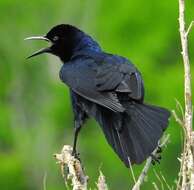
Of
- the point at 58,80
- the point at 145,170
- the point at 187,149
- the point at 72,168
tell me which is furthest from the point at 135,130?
the point at 58,80

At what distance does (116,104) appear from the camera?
7.19 metres

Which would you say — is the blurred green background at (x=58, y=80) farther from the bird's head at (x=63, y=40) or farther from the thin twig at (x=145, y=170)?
the thin twig at (x=145, y=170)

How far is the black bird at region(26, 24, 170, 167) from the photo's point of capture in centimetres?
703

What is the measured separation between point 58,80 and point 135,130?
24.1m

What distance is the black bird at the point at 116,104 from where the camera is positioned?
23.1 feet

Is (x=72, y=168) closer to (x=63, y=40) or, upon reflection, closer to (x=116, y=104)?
(x=116, y=104)

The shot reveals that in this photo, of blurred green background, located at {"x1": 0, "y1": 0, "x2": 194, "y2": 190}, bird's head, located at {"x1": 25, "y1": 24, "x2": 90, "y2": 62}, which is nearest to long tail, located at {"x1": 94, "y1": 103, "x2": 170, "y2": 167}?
bird's head, located at {"x1": 25, "y1": 24, "x2": 90, "y2": 62}

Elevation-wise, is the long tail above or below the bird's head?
below

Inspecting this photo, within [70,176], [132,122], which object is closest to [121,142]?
[132,122]

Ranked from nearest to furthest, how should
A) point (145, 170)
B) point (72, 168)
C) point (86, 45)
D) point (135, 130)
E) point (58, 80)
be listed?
point (145, 170)
point (72, 168)
point (135, 130)
point (86, 45)
point (58, 80)

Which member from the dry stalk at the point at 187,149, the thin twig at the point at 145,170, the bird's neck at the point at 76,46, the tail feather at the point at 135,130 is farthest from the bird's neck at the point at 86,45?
the dry stalk at the point at 187,149

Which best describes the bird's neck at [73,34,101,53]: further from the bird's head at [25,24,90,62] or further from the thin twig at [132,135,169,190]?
the thin twig at [132,135,169,190]

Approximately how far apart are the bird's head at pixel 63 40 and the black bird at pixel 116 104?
278mm

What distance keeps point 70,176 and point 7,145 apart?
2558 cm
